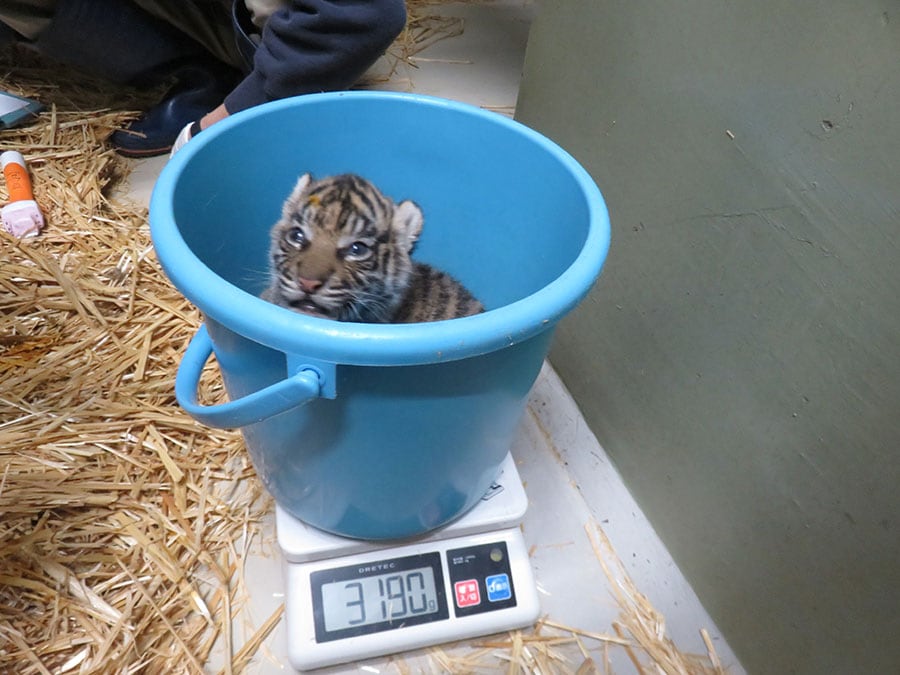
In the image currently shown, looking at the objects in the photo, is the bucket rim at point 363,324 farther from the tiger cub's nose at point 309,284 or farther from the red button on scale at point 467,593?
the red button on scale at point 467,593

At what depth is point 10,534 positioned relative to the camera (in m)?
0.84

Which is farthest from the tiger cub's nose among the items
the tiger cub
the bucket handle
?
the bucket handle

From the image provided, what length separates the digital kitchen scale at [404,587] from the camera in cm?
78

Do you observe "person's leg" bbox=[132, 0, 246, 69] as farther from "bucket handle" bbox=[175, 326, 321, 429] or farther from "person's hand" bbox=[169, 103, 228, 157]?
"bucket handle" bbox=[175, 326, 321, 429]

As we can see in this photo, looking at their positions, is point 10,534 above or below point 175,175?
below

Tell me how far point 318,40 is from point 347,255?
71 cm

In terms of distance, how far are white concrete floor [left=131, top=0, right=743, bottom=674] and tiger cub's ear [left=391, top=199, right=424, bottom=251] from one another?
426 millimetres

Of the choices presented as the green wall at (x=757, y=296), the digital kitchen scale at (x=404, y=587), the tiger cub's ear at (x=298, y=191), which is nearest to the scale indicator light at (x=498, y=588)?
the digital kitchen scale at (x=404, y=587)

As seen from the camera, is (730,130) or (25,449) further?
(25,449)

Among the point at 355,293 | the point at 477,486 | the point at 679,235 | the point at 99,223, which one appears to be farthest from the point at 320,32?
the point at 477,486

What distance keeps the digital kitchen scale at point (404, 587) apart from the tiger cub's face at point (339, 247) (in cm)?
27

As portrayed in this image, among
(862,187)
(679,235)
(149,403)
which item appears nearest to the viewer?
(862,187)

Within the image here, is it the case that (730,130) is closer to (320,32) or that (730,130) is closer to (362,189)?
(362,189)

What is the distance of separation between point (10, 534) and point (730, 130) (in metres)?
1.03
